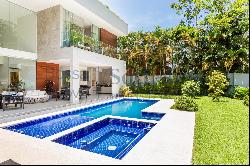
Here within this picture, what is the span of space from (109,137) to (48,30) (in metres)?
11.6

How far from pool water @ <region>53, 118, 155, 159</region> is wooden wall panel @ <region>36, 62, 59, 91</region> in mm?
9689

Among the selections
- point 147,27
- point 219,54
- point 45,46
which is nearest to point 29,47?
point 45,46

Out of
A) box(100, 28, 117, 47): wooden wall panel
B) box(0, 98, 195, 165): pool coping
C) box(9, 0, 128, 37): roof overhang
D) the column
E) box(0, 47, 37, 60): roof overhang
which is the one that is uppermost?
box(9, 0, 128, 37): roof overhang

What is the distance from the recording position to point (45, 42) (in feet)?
53.1

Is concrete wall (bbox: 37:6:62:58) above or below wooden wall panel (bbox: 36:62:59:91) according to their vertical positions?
above

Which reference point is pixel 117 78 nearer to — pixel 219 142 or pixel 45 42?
pixel 45 42

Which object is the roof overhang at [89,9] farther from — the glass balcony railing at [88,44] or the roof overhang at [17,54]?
the roof overhang at [17,54]

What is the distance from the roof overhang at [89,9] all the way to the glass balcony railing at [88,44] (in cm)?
241

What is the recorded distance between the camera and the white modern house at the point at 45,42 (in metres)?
14.5

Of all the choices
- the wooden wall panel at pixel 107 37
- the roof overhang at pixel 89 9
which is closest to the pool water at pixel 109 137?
the roof overhang at pixel 89 9

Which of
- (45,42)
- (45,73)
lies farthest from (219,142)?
(45,73)

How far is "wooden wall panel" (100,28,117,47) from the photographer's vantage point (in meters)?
23.2

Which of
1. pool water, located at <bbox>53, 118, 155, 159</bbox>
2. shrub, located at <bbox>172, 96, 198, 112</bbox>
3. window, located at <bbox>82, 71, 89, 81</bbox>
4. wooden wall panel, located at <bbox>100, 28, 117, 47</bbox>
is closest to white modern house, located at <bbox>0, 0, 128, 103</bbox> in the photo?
wooden wall panel, located at <bbox>100, 28, 117, 47</bbox>

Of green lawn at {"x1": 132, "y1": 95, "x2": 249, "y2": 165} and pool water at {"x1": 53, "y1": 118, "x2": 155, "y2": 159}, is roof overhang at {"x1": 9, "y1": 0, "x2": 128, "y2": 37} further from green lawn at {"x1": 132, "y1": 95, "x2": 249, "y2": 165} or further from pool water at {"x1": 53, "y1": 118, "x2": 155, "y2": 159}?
green lawn at {"x1": 132, "y1": 95, "x2": 249, "y2": 165}
